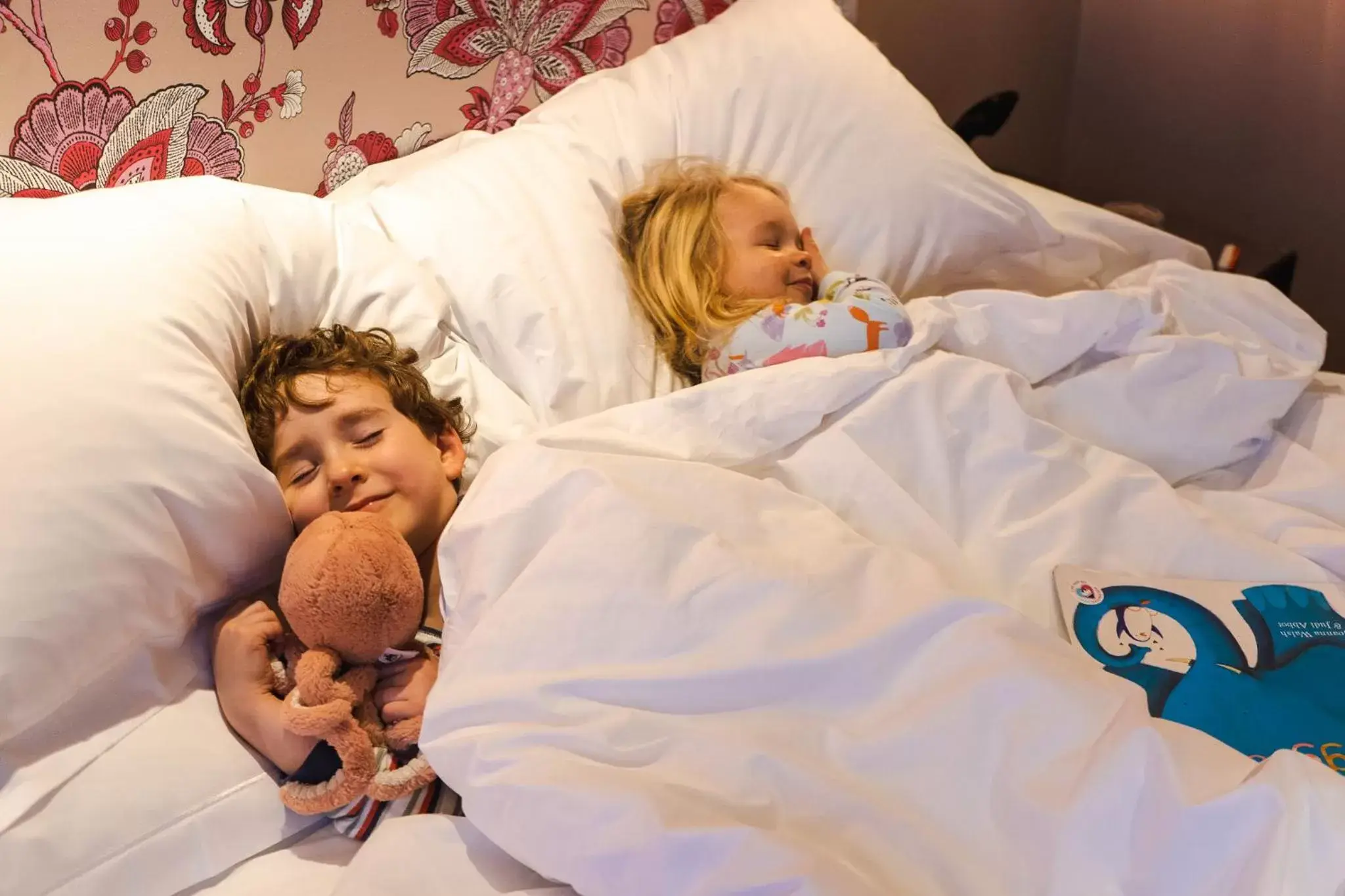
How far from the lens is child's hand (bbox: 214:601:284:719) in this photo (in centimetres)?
83

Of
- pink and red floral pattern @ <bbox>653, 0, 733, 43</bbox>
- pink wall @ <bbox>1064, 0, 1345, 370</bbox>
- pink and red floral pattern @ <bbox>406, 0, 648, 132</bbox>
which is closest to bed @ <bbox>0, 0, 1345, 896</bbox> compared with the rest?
pink and red floral pattern @ <bbox>406, 0, 648, 132</bbox>

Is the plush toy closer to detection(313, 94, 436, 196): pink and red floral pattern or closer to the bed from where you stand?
the bed

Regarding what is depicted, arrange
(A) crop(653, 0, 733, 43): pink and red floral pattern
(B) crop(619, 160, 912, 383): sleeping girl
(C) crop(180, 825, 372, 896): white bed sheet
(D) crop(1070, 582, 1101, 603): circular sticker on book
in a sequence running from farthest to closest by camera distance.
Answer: (A) crop(653, 0, 733, 43): pink and red floral pattern
(B) crop(619, 160, 912, 383): sleeping girl
(D) crop(1070, 582, 1101, 603): circular sticker on book
(C) crop(180, 825, 372, 896): white bed sheet

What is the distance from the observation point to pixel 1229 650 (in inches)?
33.9

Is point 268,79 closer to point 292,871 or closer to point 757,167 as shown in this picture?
point 757,167

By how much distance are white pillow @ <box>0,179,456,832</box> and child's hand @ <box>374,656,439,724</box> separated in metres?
0.15

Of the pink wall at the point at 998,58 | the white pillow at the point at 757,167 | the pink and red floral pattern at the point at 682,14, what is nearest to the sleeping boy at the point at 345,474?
the white pillow at the point at 757,167

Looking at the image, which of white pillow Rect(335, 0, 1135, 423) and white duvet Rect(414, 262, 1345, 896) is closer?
white duvet Rect(414, 262, 1345, 896)

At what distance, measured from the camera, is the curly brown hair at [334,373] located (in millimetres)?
934

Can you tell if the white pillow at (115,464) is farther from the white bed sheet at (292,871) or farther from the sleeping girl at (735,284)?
the sleeping girl at (735,284)

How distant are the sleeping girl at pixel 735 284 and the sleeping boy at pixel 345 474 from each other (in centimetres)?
31

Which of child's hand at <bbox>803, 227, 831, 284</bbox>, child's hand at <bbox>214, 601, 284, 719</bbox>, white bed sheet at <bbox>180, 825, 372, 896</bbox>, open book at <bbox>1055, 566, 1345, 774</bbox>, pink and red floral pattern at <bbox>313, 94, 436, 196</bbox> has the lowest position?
white bed sheet at <bbox>180, 825, 372, 896</bbox>

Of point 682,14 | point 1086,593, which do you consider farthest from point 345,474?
point 682,14

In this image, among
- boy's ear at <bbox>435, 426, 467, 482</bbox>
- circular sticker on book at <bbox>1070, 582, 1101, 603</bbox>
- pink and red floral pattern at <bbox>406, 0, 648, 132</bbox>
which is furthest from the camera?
pink and red floral pattern at <bbox>406, 0, 648, 132</bbox>
